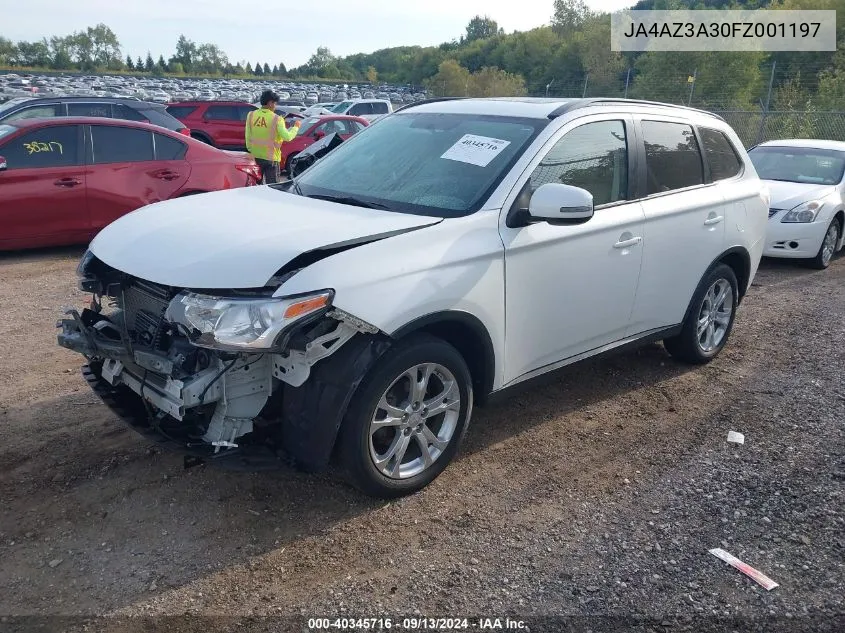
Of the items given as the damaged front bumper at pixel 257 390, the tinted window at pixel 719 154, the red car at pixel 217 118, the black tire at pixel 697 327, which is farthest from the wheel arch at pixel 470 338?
the red car at pixel 217 118

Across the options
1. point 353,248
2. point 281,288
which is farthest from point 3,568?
point 353,248

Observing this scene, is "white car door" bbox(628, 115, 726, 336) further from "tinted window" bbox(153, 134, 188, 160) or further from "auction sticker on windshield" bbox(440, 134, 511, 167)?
"tinted window" bbox(153, 134, 188, 160)

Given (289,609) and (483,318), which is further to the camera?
(483,318)

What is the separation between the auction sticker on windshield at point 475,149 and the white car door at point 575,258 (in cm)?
24

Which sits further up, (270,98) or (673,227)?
(270,98)

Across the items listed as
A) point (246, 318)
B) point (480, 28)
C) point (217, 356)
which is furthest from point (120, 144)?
point (480, 28)

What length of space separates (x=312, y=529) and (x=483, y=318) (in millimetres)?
1297

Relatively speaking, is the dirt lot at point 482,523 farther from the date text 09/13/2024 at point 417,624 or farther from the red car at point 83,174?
the red car at point 83,174

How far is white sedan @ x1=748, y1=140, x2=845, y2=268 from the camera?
9.19 meters

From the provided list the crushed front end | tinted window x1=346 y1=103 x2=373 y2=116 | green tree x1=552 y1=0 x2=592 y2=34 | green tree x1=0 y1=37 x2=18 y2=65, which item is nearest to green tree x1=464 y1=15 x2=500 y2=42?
green tree x1=552 y1=0 x2=592 y2=34

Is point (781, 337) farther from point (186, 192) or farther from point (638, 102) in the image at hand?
point (186, 192)

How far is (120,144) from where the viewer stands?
8539 millimetres

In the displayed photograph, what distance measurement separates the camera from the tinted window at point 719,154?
17.3 feet

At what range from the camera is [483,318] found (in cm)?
365
